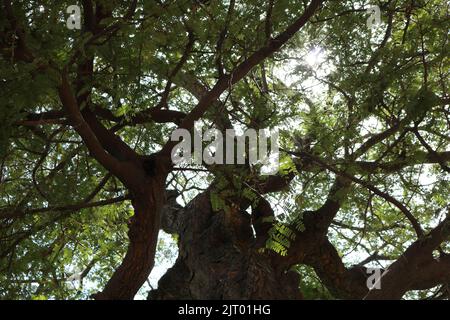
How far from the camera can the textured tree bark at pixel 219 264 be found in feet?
17.6

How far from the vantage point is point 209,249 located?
6.14 meters

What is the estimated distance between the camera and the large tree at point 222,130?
464 centimetres

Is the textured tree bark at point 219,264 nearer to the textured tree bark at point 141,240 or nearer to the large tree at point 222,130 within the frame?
the large tree at point 222,130

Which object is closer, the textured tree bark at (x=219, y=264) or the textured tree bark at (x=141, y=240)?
the textured tree bark at (x=141, y=240)

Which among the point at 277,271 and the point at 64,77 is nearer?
the point at 64,77

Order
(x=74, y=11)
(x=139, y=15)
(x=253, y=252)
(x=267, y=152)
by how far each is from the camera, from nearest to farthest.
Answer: (x=139, y=15) < (x=74, y=11) < (x=267, y=152) < (x=253, y=252)

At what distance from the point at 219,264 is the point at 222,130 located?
4.18 ft

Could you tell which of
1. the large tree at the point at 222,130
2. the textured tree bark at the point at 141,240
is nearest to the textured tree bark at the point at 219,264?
the large tree at the point at 222,130

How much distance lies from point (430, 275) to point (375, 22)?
7.91 feet

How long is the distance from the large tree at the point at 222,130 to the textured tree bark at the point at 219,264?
0.02 m

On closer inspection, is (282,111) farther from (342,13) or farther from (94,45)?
(94,45)

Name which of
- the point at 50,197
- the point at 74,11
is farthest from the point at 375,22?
the point at 50,197

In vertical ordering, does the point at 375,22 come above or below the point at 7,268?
above
